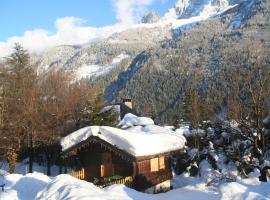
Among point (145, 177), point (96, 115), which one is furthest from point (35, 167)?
point (145, 177)

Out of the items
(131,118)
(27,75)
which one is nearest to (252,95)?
(131,118)

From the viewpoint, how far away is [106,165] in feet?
108

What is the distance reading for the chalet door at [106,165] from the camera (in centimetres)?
3266

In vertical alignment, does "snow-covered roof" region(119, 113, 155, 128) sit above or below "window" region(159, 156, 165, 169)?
above

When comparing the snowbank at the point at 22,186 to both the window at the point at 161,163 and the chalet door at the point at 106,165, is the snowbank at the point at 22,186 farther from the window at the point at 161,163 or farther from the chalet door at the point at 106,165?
the window at the point at 161,163

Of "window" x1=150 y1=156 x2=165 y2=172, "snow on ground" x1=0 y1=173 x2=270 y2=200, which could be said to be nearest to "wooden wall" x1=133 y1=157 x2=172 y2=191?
"window" x1=150 y1=156 x2=165 y2=172

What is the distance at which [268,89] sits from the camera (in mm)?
27062

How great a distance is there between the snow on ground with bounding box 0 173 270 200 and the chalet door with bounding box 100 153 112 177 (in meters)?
5.49

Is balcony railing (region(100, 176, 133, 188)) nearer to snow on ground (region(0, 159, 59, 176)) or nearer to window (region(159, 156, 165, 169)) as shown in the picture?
window (region(159, 156, 165, 169))

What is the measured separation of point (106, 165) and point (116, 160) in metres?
1.09

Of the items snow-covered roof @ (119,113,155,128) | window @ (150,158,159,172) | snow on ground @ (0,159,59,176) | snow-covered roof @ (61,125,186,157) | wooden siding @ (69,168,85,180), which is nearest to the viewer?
snow-covered roof @ (61,125,186,157)

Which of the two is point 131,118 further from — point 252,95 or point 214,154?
point 252,95

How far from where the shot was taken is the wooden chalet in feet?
99.0

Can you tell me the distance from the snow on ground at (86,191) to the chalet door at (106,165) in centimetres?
549
